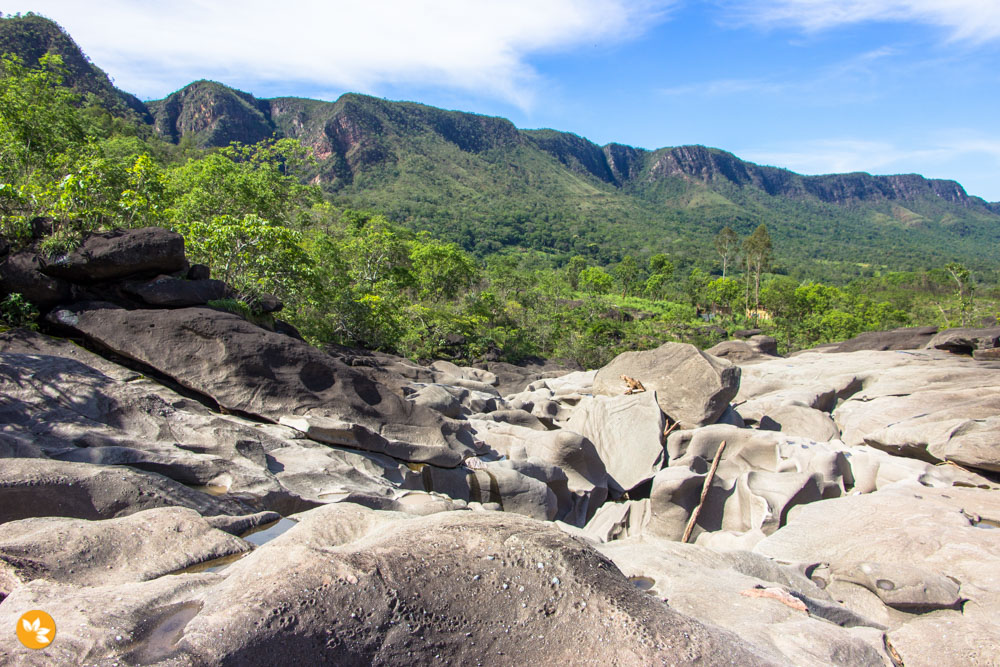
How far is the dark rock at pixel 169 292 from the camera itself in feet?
31.4

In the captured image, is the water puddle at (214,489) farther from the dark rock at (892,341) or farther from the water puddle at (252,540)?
the dark rock at (892,341)

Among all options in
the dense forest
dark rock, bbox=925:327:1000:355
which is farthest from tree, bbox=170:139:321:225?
dark rock, bbox=925:327:1000:355

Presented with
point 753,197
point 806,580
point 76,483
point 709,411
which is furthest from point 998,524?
point 753,197

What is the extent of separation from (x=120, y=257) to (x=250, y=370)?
9.91 feet

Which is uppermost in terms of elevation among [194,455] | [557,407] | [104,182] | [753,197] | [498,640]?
[753,197]

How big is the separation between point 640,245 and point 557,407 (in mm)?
105637

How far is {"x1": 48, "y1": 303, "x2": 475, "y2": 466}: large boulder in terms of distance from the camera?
8.53m

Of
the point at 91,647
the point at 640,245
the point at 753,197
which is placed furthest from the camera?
the point at 753,197

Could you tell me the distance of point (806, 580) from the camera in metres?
6.23

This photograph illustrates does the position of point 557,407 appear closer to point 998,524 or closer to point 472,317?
point 998,524

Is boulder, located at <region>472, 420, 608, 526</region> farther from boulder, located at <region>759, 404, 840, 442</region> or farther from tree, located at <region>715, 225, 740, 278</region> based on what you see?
tree, located at <region>715, 225, 740, 278</region>

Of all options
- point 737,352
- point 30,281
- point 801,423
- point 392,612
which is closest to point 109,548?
point 392,612

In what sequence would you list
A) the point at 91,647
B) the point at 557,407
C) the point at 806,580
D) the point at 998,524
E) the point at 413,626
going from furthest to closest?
the point at 557,407, the point at 998,524, the point at 806,580, the point at 413,626, the point at 91,647

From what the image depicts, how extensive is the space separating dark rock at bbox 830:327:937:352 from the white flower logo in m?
29.9
